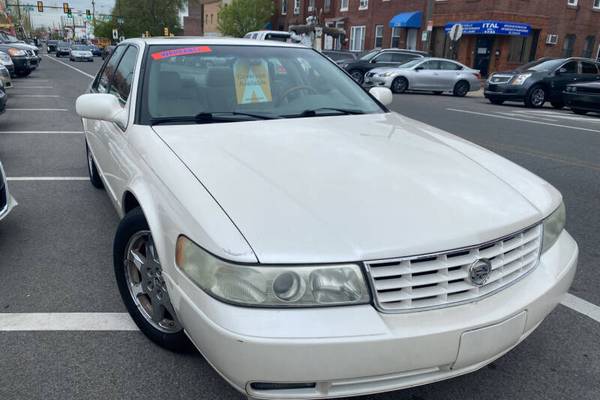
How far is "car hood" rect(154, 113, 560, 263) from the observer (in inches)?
72.1

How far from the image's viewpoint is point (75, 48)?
42562mm

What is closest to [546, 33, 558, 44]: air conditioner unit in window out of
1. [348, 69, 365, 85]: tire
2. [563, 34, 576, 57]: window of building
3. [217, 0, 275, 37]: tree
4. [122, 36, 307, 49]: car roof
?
[563, 34, 576, 57]: window of building

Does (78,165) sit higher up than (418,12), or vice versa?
(418,12)

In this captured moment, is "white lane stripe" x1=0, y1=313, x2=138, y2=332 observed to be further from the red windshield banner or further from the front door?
the front door

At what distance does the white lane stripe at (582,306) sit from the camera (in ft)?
9.92

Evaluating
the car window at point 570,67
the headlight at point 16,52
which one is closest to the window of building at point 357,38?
the car window at point 570,67

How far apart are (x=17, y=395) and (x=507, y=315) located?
2.08 m

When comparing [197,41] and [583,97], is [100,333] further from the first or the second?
[583,97]

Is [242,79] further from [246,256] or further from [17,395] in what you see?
[17,395]

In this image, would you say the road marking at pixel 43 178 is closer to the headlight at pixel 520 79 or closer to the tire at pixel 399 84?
the headlight at pixel 520 79

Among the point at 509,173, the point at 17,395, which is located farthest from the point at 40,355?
the point at 509,173

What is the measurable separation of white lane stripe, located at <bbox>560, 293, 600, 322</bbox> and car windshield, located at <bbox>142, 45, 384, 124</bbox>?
1.72 m

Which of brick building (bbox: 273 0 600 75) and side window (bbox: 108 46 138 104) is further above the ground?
brick building (bbox: 273 0 600 75)

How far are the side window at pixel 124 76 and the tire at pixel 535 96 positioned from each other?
47.7 ft
